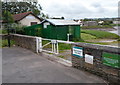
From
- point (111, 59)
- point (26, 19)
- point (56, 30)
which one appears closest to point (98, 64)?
point (111, 59)

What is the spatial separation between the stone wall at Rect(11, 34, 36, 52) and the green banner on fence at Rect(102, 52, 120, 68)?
22.2ft

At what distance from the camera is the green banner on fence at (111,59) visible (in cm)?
463

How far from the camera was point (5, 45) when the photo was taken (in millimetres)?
14414

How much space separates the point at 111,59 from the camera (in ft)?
15.8

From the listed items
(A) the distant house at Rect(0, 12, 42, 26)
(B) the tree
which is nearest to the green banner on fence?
(A) the distant house at Rect(0, 12, 42, 26)

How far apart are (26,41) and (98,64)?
821 centimetres

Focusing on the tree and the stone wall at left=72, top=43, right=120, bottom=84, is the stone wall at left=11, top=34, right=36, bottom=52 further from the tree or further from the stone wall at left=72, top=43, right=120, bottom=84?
the tree

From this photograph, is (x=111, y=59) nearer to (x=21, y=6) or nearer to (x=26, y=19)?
(x=26, y=19)

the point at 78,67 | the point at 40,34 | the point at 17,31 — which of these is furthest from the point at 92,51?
the point at 17,31

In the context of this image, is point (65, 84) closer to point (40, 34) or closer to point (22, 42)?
point (22, 42)

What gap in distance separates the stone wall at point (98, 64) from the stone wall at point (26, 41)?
5.23 metres

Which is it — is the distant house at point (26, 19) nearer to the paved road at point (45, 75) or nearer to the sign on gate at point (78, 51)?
the paved road at point (45, 75)

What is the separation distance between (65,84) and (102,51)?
5.80ft

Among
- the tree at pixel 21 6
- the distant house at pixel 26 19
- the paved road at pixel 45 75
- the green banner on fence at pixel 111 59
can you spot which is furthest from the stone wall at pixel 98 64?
the tree at pixel 21 6
